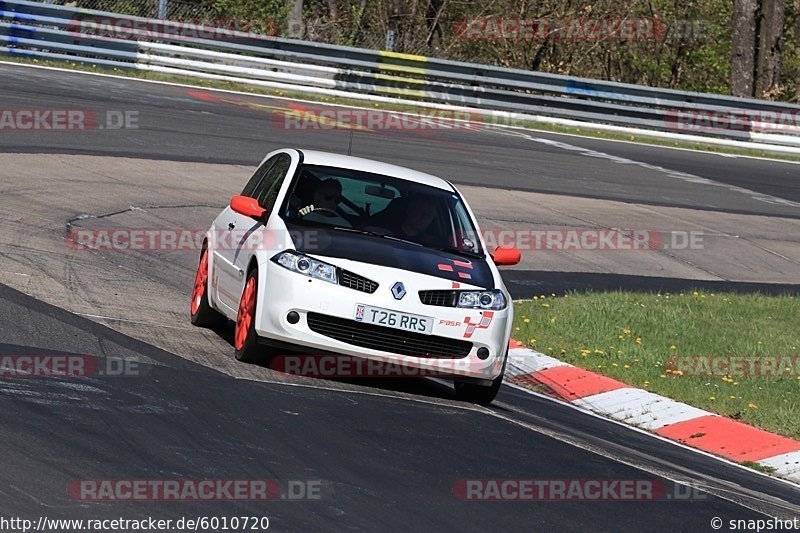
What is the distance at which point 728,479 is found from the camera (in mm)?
8406

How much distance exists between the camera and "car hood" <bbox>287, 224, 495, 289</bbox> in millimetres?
9000

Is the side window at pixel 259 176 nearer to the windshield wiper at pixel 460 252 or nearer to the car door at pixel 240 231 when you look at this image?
the car door at pixel 240 231

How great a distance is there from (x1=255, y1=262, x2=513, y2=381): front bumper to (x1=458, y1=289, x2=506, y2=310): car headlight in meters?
0.08

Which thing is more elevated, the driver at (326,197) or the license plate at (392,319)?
the driver at (326,197)

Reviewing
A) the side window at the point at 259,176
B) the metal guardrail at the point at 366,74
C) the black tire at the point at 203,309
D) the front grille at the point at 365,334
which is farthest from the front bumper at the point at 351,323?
the metal guardrail at the point at 366,74

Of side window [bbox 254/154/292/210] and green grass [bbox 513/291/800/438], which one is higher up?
side window [bbox 254/154/292/210]

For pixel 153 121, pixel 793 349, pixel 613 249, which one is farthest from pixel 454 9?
pixel 793 349

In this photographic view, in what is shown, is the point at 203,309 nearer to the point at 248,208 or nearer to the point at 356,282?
the point at 248,208

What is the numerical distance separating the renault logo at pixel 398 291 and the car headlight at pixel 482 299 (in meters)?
0.43

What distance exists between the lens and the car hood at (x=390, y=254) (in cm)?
900

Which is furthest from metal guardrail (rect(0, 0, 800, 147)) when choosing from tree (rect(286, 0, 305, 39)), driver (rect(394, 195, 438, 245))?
driver (rect(394, 195, 438, 245))

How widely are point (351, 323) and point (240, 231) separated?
5.31 feet

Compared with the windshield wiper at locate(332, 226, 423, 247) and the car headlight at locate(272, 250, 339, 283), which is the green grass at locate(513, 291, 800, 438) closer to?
the windshield wiper at locate(332, 226, 423, 247)

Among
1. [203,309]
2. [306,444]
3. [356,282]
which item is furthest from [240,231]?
[306,444]
